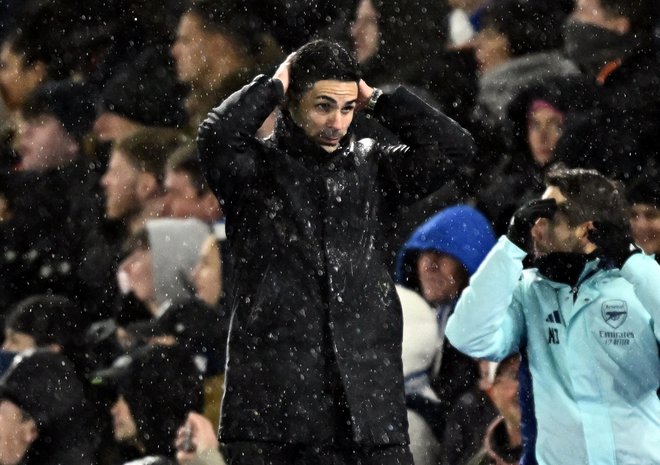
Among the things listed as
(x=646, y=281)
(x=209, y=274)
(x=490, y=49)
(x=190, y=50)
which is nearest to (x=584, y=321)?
(x=646, y=281)

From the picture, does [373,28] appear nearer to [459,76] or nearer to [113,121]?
[459,76]

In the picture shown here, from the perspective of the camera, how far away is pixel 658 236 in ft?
17.1

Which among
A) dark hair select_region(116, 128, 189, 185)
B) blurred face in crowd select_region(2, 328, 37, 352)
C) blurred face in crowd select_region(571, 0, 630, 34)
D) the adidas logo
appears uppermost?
blurred face in crowd select_region(571, 0, 630, 34)

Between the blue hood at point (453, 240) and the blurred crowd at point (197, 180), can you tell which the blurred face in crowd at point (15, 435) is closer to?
the blurred crowd at point (197, 180)

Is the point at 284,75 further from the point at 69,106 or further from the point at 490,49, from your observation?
the point at 69,106

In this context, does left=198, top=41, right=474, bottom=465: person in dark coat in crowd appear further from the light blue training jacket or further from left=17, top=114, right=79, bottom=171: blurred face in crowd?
left=17, top=114, right=79, bottom=171: blurred face in crowd

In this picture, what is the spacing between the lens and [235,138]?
12.5 feet

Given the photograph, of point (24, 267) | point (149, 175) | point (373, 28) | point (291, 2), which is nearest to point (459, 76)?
point (373, 28)

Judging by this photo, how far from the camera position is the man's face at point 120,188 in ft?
21.5

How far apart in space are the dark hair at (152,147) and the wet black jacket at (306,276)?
264 cm

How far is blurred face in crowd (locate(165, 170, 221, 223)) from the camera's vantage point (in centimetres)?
628

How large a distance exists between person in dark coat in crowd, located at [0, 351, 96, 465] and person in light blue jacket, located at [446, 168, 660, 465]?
2.09 metres

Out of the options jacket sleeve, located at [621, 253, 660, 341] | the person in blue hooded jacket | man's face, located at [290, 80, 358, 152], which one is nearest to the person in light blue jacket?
jacket sleeve, located at [621, 253, 660, 341]

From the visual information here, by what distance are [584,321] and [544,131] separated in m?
1.53
